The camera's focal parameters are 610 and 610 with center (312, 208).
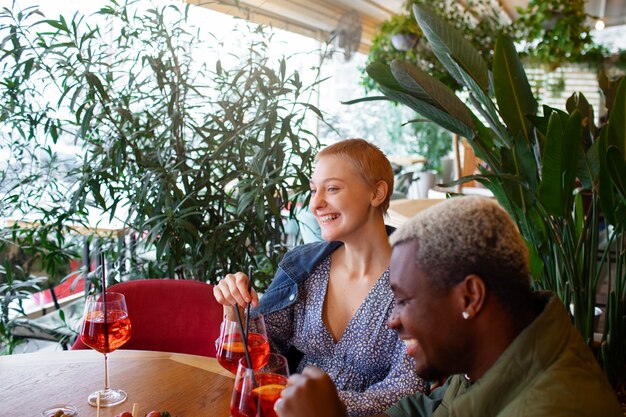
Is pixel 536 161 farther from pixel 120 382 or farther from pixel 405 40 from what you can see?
pixel 405 40

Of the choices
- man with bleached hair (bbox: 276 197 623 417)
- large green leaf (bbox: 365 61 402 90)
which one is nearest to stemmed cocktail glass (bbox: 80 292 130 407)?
man with bleached hair (bbox: 276 197 623 417)

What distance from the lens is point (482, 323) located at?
0.93 meters

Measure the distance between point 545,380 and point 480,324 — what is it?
0.39 ft

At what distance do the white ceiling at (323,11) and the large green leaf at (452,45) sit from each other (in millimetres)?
2626

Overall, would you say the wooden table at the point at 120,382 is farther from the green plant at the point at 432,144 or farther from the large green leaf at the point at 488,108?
the green plant at the point at 432,144

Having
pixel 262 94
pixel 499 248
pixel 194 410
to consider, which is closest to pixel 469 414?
pixel 499 248

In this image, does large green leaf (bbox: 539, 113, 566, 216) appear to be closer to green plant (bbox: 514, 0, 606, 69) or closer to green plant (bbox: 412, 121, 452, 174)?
green plant (bbox: 514, 0, 606, 69)

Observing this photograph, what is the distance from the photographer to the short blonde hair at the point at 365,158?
1798 millimetres

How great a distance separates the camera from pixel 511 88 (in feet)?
5.40

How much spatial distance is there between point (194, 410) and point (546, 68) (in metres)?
8.00

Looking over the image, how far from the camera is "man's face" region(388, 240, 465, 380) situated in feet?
3.08

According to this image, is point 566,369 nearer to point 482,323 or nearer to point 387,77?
point 482,323

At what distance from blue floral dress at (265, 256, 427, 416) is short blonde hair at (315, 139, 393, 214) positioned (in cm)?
28

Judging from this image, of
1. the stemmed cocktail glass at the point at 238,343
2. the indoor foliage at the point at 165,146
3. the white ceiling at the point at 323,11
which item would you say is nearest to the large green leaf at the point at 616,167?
the stemmed cocktail glass at the point at 238,343
